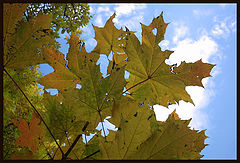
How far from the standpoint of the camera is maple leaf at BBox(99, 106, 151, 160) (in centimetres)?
29

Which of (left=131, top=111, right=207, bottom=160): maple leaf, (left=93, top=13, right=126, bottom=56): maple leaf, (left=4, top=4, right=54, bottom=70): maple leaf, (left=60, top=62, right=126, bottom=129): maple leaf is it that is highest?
(left=93, top=13, right=126, bottom=56): maple leaf

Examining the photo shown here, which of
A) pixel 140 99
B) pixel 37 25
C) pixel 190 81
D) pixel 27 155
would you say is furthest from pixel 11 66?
→ pixel 190 81

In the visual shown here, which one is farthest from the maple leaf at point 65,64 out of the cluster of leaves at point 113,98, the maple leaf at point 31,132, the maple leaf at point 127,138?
the maple leaf at point 127,138

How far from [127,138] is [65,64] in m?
0.32

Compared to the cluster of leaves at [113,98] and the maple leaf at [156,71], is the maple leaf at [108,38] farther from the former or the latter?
the maple leaf at [156,71]

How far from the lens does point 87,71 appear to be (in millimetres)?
365

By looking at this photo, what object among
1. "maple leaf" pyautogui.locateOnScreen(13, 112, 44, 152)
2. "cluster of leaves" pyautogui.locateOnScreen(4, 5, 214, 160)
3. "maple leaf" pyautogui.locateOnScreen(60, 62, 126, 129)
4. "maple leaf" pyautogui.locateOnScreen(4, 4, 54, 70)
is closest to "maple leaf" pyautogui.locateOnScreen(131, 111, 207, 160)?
"cluster of leaves" pyautogui.locateOnScreen(4, 5, 214, 160)

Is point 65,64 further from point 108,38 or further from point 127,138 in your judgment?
point 127,138

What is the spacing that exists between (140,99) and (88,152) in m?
0.20

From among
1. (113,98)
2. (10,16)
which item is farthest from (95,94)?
(10,16)

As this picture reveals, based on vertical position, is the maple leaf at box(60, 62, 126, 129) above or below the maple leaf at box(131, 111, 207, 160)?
above

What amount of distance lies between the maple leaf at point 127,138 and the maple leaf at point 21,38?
303 millimetres

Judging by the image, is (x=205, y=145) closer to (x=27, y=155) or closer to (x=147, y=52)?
(x=147, y=52)

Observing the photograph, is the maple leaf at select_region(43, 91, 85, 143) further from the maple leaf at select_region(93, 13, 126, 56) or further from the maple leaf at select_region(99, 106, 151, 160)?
the maple leaf at select_region(93, 13, 126, 56)
